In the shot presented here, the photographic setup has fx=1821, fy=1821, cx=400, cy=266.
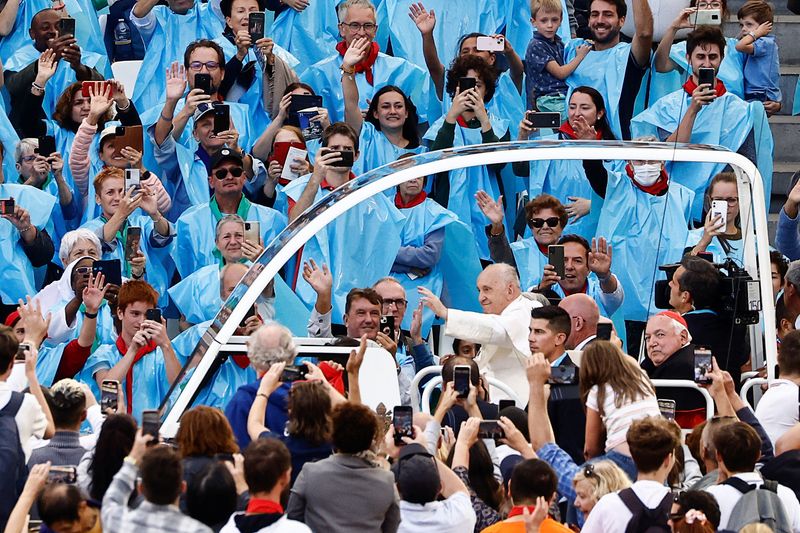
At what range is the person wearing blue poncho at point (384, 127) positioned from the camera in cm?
1204

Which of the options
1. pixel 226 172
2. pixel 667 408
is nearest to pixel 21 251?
pixel 226 172

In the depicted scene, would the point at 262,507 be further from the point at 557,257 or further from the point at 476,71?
the point at 476,71

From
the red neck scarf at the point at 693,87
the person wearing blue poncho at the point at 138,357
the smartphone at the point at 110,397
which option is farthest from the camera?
the red neck scarf at the point at 693,87

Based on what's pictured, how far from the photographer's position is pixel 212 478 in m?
6.69

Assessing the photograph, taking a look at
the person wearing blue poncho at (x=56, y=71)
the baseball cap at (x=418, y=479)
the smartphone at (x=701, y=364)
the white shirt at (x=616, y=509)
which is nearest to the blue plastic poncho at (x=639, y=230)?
the smartphone at (x=701, y=364)

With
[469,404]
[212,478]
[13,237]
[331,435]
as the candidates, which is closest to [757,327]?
[469,404]

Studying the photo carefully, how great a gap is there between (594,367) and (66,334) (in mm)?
4164

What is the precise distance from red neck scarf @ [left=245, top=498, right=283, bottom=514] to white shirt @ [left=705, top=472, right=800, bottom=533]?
1751 mm

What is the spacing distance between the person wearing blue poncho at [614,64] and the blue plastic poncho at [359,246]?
2346 mm

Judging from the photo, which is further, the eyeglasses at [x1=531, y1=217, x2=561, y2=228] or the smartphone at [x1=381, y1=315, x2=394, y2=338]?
the eyeglasses at [x1=531, y1=217, x2=561, y2=228]

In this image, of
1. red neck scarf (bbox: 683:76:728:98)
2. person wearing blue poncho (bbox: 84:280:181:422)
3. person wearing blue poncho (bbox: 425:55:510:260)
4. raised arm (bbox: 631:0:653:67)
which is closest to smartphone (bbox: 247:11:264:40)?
person wearing blue poncho (bbox: 425:55:510:260)

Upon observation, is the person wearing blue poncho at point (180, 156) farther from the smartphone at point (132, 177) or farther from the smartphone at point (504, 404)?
the smartphone at point (504, 404)

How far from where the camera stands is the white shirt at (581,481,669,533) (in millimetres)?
6957

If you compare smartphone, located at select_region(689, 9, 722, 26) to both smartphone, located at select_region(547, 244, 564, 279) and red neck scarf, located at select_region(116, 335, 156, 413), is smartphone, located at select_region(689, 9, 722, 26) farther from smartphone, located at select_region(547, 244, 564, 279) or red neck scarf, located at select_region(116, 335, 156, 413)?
red neck scarf, located at select_region(116, 335, 156, 413)
